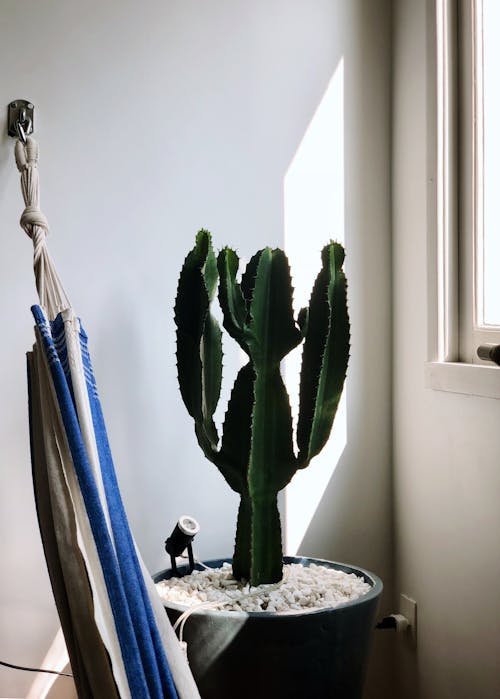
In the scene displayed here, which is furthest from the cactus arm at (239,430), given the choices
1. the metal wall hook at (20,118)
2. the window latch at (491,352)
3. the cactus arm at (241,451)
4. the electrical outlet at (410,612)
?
the metal wall hook at (20,118)

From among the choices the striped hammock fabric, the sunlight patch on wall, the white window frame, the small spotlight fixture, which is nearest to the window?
the white window frame

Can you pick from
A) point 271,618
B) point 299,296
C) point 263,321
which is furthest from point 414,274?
point 271,618

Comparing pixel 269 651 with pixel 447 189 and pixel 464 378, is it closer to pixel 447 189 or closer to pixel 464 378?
pixel 464 378

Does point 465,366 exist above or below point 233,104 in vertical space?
below

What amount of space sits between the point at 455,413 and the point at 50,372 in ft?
2.75

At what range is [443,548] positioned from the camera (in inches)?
67.6

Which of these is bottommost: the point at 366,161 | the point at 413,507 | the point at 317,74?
the point at 413,507

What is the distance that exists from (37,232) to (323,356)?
0.58 metres

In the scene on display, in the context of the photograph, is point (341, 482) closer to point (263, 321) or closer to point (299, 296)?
point (299, 296)

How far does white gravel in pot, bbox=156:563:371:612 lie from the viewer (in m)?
1.50

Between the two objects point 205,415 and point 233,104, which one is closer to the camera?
point 205,415

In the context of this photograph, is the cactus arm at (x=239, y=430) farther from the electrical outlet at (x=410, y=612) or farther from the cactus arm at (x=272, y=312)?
the electrical outlet at (x=410, y=612)

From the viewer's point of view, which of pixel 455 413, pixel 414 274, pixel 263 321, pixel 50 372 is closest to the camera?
pixel 50 372

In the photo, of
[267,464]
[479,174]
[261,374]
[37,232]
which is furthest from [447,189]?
[37,232]
